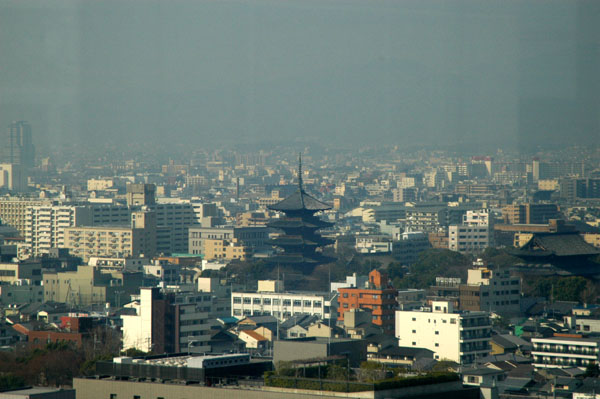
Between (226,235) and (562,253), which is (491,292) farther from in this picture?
(226,235)

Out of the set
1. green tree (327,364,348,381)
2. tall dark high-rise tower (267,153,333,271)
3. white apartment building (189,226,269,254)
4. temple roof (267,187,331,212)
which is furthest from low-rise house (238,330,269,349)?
white apartment building (189,226,269,254)

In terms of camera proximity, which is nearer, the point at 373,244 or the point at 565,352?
the point at 565,352

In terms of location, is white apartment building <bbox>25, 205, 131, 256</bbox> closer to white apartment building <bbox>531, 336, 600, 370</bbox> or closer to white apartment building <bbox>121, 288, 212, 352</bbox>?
white apartment building <bbox>121, 288, 212, 352</bbox>

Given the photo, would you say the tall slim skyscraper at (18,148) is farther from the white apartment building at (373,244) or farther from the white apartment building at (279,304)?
the white apartment building at (279,304)

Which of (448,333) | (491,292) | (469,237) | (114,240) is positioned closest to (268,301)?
(491,292)

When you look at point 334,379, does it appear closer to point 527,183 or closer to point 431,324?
point 431,324

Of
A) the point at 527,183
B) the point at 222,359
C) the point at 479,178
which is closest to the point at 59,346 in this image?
the point at 222,359
